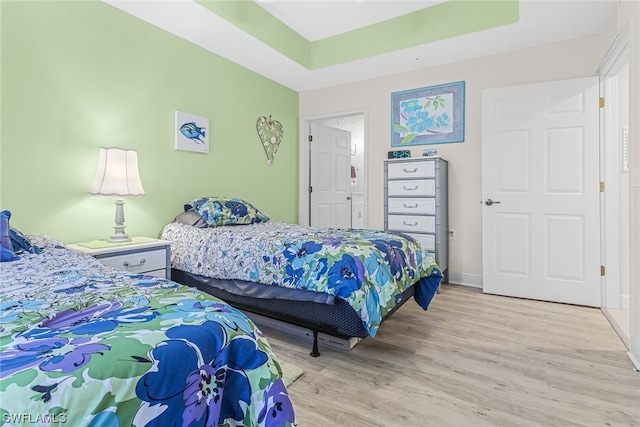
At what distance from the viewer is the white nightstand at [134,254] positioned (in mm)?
2232

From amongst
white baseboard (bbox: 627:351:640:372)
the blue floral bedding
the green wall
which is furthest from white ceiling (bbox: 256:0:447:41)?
white baseboard (bbox: 627:351:640:372)

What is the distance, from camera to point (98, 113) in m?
2.62

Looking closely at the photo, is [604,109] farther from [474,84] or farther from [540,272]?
[540,272]

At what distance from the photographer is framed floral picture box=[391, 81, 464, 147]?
375 cm

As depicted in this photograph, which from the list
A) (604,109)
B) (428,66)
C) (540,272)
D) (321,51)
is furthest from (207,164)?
(604,109)

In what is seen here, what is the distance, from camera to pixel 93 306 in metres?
0.92

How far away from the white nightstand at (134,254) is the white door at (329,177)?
2.50 meters

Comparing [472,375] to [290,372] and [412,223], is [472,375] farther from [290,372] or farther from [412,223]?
[412,223]

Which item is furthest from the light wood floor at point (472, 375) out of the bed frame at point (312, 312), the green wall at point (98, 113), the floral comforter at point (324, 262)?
the green wall at point (98, 113)

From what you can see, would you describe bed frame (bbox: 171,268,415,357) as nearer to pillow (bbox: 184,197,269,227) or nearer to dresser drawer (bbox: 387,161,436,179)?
pillow (bbox: 184,197,269,227)

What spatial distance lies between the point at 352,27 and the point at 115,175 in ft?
9.14

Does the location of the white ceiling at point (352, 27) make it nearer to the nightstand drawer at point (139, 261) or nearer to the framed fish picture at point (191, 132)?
the framed fish picture at point (191, 132)

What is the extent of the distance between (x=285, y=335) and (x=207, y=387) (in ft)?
5.67

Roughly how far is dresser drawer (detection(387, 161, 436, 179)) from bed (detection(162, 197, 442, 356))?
1227 mm
